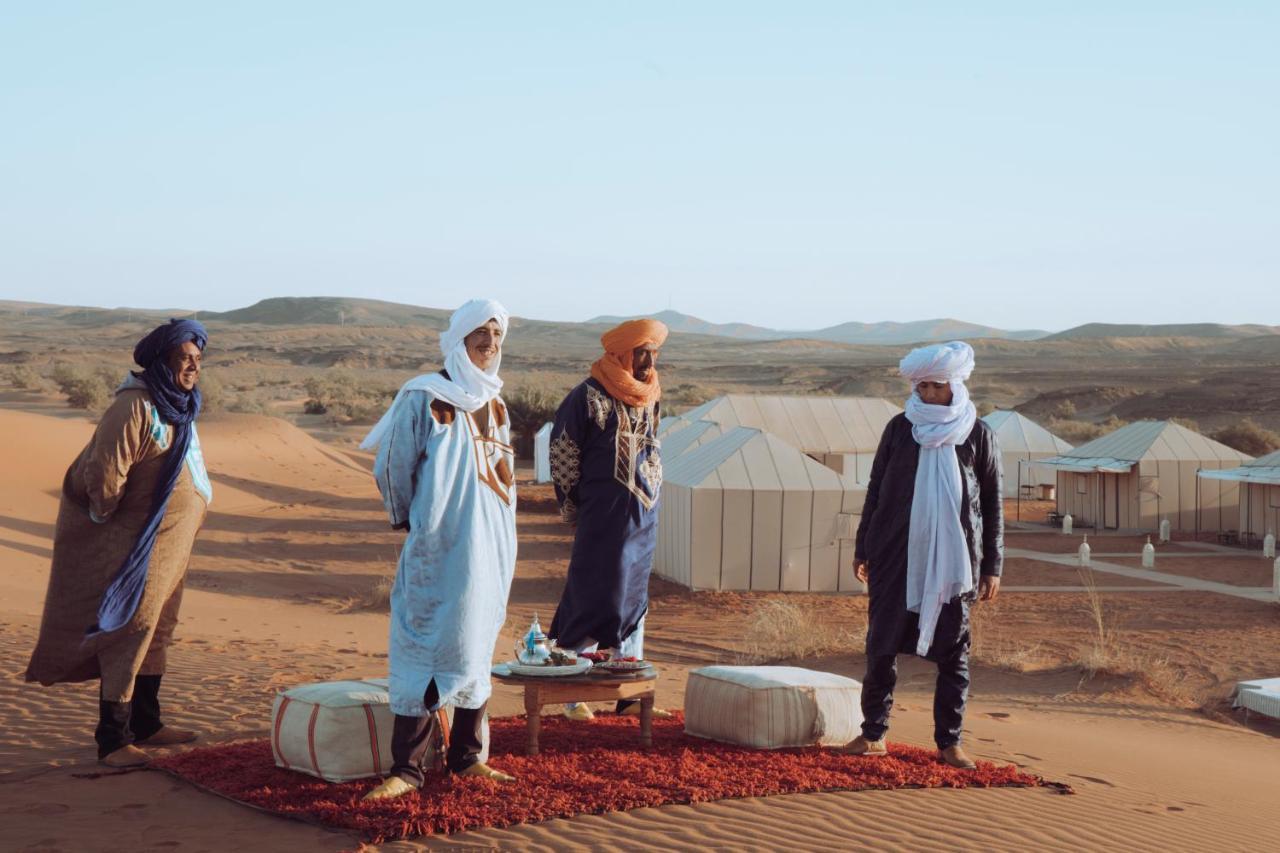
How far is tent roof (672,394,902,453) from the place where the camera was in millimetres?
21953

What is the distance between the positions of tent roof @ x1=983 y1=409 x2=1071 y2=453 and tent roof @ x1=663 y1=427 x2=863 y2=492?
12044mm

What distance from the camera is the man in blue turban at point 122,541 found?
5.23 metres

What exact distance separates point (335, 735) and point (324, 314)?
13664cm

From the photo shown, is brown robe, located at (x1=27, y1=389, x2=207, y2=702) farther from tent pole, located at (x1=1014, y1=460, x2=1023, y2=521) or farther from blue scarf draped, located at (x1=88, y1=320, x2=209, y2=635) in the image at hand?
tent pole, located at (x1=1014, y1=460, x2=1023, y2=521)

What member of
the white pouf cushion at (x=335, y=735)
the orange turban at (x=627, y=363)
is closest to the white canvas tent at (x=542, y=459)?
the orange turban at (x=627, y=363)

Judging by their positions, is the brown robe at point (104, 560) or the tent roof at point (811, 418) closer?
the brown robe at point (104, 560)

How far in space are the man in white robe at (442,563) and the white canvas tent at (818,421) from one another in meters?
16.2

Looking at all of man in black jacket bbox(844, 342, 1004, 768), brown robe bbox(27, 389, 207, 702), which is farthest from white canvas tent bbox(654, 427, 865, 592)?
brown robe bbox(27, 389, 207, 702)

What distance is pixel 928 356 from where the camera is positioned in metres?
5.62

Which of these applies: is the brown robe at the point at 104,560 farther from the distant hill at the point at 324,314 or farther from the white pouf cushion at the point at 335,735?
the distant hill at the point at 324,314

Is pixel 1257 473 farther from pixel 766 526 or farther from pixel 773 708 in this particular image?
pixel 773 708

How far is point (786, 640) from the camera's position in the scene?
1066 centimetres

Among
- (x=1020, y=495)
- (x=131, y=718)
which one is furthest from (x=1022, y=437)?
(x=131, y=718)

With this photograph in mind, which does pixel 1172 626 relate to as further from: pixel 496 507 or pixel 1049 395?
pixel 1049 395
